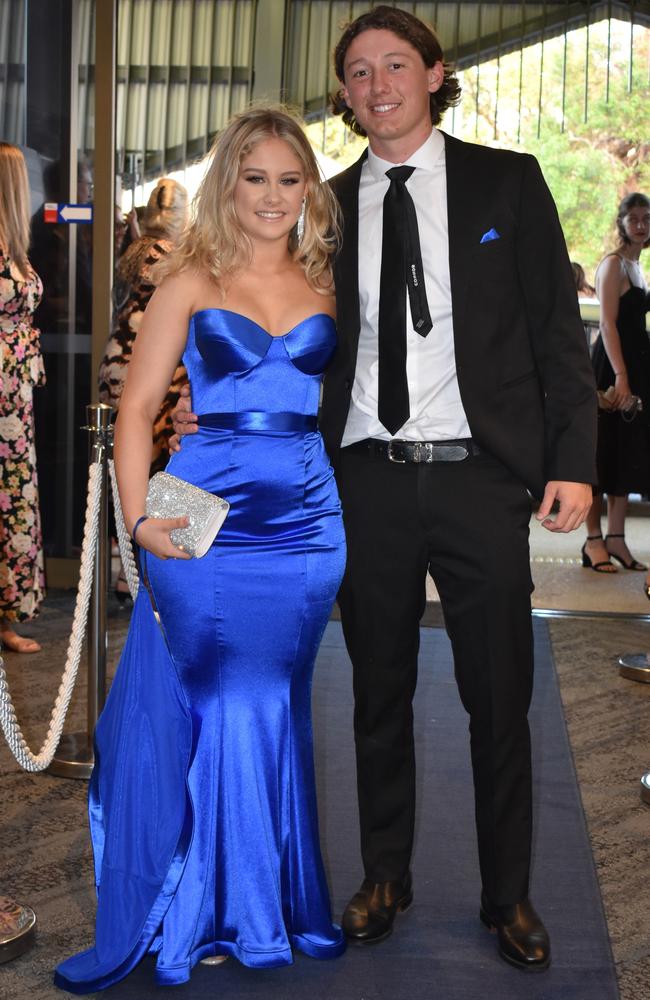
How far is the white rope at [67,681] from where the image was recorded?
2826 millimetres

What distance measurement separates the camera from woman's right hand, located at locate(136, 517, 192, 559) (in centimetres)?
223

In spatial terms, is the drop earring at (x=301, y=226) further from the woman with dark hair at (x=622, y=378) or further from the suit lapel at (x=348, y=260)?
the woman with dark hair at (x=622, y=378)

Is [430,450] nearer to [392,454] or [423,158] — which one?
[392,454]

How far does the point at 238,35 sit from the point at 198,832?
520 centimetres

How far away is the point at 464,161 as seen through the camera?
2.48m

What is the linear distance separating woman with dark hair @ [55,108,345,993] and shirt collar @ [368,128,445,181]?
0.54ft

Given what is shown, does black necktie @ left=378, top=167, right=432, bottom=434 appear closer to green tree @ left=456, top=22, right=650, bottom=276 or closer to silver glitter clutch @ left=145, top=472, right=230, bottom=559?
silver glitter clutch @ left=145, top=472, right=230, bottom=559

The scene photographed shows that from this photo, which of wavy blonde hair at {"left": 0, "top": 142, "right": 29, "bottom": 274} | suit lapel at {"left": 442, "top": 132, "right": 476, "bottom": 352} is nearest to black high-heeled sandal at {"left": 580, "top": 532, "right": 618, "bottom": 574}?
wavy blonde hair at {"left": 0, "top": 142, "right": 29, "bottom": 274}

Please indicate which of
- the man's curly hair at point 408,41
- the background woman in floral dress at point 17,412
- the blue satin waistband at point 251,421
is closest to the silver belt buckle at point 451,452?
the blue satin waistband at point 251,421

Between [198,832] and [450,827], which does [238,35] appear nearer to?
[450,827]

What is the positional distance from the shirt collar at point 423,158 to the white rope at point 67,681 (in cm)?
137

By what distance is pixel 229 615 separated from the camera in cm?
240

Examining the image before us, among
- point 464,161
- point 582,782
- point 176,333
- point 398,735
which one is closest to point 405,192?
point 464,161

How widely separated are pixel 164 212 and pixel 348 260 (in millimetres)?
2943
